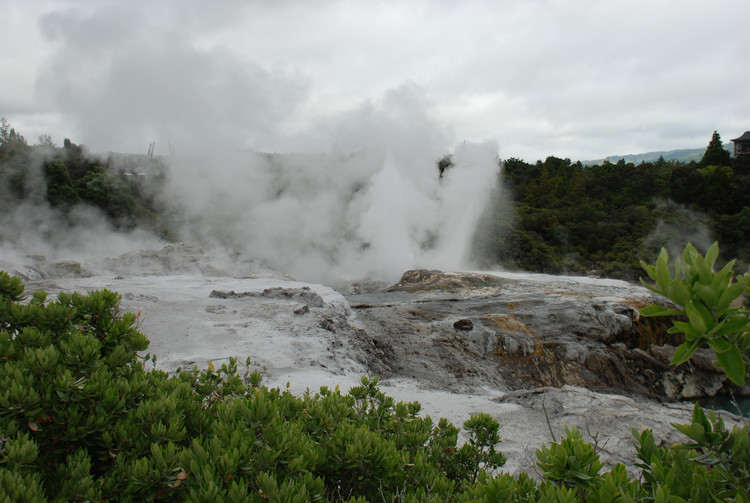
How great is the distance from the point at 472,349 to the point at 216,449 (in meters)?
6.53

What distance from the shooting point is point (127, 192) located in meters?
23.2

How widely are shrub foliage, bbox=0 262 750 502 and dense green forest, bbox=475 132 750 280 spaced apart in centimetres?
2211

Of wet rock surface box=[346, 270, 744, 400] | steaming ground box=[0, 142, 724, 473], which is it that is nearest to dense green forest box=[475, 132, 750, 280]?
steaming ground box=[0, 142, 724, 473]

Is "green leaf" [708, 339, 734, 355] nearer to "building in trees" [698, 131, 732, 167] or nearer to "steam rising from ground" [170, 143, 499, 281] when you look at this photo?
"steam rising from ground" [170, 143, 499, 281]

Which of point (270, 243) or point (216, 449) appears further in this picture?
point (270, 243)

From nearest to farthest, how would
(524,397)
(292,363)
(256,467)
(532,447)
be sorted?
(256,467)
(532,447)
(524,397)
(292,363)

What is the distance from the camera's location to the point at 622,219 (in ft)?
92.6

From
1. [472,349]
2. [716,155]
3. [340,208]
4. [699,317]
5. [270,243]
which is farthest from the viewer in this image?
[716,155]

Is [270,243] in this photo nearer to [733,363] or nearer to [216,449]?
[216,449]

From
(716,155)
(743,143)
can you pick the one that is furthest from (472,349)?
(743,143)

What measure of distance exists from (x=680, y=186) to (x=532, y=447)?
31879 millimetres

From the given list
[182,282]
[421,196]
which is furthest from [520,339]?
[421,196]

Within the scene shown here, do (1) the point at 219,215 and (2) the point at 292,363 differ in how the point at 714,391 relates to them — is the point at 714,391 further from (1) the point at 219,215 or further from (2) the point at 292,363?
(1) the point at 219,215

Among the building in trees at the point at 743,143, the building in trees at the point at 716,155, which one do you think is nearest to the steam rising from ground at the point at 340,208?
the building in trees at the point at 716,155
